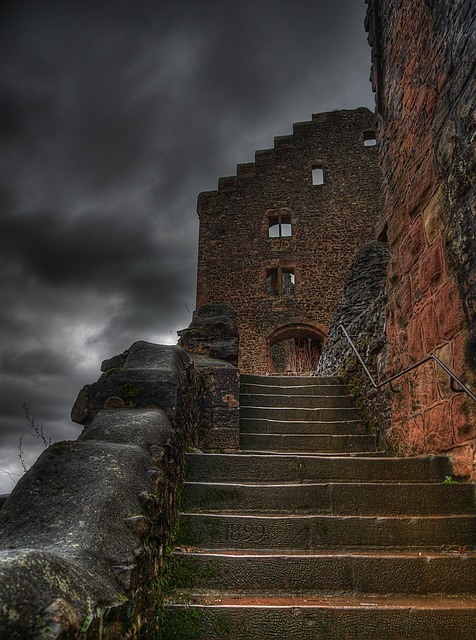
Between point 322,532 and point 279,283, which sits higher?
point 279,283

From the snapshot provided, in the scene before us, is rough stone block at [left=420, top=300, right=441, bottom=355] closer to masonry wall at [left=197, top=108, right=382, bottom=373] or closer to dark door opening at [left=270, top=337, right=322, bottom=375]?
dark door opening at [left=270, top=337, right=322, bottom=375]

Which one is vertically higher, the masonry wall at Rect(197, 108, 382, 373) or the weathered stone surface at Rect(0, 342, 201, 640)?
the masonry wall at Rect(197, 108, 382, 373)

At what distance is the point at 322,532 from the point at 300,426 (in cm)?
207

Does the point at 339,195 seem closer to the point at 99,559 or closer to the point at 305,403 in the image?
the point at 305,403

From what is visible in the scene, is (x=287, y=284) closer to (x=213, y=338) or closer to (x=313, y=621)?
(x=213, y=338)

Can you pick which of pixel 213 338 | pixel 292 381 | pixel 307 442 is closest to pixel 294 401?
pixel 292 381

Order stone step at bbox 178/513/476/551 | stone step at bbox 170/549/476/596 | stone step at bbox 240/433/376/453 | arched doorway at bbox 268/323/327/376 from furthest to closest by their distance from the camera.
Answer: arched doorway at bbox 268/323/327/376 → stone step at bbox 240/433/376/453 → stone step at bbox 178/513/476/551 → stone step at bbox 170/549/476/596

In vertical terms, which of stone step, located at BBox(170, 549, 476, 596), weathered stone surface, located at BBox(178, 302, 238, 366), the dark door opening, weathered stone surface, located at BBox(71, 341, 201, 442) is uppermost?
the dark door opening

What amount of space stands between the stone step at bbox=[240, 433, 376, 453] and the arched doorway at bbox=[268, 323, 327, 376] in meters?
11.5

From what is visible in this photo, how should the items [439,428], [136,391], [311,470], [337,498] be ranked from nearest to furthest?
[337,498]
[136,391]
[439,428]
[311,470]

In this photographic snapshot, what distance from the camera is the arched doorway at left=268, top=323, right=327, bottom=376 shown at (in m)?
17.7

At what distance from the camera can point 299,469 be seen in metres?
3.81

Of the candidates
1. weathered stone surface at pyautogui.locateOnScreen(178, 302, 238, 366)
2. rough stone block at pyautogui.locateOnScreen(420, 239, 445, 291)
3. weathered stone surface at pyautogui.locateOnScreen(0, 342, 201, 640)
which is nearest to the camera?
weathered stone surface at pyautogui.locateOnScreen(0, 342, 201, 640)

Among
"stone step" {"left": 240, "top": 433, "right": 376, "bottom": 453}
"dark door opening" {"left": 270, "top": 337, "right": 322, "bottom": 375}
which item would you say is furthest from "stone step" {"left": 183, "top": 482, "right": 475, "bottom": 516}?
"dark door opening" {"left": 270, "top": 337, "right": 322, "bottom": 375}
